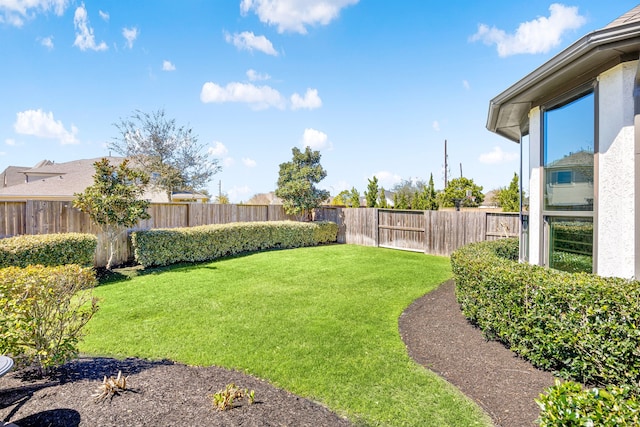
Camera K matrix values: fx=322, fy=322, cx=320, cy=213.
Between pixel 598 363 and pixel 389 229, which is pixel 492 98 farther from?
pixel 389 229

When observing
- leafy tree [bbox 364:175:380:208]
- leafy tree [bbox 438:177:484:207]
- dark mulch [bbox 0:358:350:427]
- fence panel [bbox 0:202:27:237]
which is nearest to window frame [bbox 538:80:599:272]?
dark mulch [bbox 0:358:350:427]

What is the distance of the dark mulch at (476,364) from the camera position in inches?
115

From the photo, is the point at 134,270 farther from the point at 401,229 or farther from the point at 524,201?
the point at 524,201

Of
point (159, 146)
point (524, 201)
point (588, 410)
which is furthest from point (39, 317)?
point (159, 146)

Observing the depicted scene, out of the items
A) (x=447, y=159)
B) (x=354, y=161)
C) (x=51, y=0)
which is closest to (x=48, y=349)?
(x=51, y=0)

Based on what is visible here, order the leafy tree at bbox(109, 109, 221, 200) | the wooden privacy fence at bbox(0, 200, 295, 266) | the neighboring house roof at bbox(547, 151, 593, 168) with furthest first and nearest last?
the leafy tree at bbox(109, 109, 221, 200), the wooden privacy fence at bbox(0, 200, 295, 266), the neighboring house roof at bbox(547, 151, 593, 168)

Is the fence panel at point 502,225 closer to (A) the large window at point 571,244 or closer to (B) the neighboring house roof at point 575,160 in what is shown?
(A) the large window at point 571,244

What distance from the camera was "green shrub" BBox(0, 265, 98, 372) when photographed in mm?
2691

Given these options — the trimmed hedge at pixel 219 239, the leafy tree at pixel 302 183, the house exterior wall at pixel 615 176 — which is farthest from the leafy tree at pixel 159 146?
the house exterior wall at pixel 615 176

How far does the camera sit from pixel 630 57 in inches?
140

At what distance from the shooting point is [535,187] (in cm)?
525

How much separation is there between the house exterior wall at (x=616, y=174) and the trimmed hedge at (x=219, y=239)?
9.65 metres

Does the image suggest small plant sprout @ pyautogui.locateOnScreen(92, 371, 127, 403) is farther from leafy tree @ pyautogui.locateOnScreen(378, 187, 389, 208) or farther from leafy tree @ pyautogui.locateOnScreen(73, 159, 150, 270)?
leafy tree @ pyautogui.locateOnScreen(378, 187, 389, 208)

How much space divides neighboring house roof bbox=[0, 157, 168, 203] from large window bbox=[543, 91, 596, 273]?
1476cm
